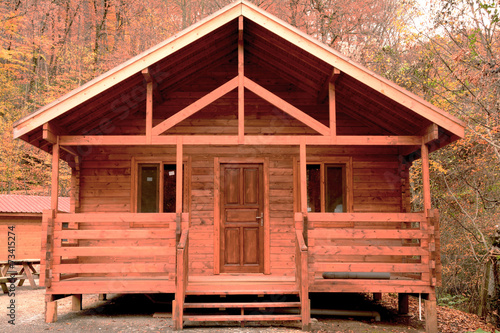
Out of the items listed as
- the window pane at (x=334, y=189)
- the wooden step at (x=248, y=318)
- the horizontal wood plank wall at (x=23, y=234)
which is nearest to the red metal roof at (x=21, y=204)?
the horizontal wood plank wall at (x=23, y=234)

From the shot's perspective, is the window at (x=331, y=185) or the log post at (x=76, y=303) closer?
the log post at (x=76, y=303)

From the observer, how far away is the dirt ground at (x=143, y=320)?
6.91 meters

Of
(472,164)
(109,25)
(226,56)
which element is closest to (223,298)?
(226,56)

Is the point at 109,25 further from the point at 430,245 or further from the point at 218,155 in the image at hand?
the point at 430,245

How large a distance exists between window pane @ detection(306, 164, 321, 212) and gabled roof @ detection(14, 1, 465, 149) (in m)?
1.26

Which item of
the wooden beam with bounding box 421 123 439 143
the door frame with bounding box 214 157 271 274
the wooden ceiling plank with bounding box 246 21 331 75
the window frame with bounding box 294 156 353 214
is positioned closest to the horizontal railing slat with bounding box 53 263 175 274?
the door frame with bounding box 214 157 271 274

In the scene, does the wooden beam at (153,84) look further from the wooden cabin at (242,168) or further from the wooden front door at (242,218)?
the wooden front door at (242,218)

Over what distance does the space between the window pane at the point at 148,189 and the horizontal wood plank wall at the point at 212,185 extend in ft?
0.82

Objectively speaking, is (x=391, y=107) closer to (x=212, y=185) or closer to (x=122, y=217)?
(x=212, y=185)

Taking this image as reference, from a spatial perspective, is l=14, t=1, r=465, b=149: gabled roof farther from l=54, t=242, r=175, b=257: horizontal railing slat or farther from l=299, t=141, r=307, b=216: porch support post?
l=54, t=242, r=175, b=257: horizontal railing slat

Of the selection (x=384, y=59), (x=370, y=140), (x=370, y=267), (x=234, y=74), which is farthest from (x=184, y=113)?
(x=384, y=59)

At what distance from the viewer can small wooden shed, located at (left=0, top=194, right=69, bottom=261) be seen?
696 inches

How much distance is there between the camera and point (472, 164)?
13.4m

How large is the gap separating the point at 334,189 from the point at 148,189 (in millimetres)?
3921
